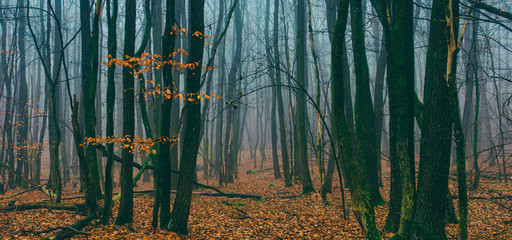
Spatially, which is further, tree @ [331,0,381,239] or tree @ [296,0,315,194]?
tree @ [296,0,315,194]

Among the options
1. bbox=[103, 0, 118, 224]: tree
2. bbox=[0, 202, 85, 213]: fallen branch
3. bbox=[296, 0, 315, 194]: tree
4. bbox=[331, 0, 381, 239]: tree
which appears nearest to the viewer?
bbox=[331, 0, 381, 239]: tree

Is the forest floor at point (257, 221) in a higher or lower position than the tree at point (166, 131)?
lower

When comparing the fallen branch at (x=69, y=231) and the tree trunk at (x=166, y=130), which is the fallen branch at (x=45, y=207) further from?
the tree trunk at (x=166, y=130)

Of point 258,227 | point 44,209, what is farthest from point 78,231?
point 258,227

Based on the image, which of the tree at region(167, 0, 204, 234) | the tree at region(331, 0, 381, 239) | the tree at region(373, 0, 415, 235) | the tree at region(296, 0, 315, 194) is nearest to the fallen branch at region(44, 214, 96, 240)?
the tree at region(167, 0, 204, 234)

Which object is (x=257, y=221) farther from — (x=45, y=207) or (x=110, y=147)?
(x=45, y=207)

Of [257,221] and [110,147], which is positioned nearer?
[110,147]

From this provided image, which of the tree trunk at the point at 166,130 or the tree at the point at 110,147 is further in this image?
the tree at the point at 110,147

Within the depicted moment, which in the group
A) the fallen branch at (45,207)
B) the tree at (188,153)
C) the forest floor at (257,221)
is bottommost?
the forest floor at (257,221)

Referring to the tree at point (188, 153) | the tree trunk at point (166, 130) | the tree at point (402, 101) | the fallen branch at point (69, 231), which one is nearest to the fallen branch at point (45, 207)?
the fallen branch at point (69, 231)

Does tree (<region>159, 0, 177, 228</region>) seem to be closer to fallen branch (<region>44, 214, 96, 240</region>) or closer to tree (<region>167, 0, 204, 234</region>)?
tree (<region>167, 0, 204, 234</region>)

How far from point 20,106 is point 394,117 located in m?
14.5

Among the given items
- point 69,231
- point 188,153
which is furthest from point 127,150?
point 69,231

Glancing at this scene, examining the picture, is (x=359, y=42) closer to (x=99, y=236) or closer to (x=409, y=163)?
(x=409, y=163)
